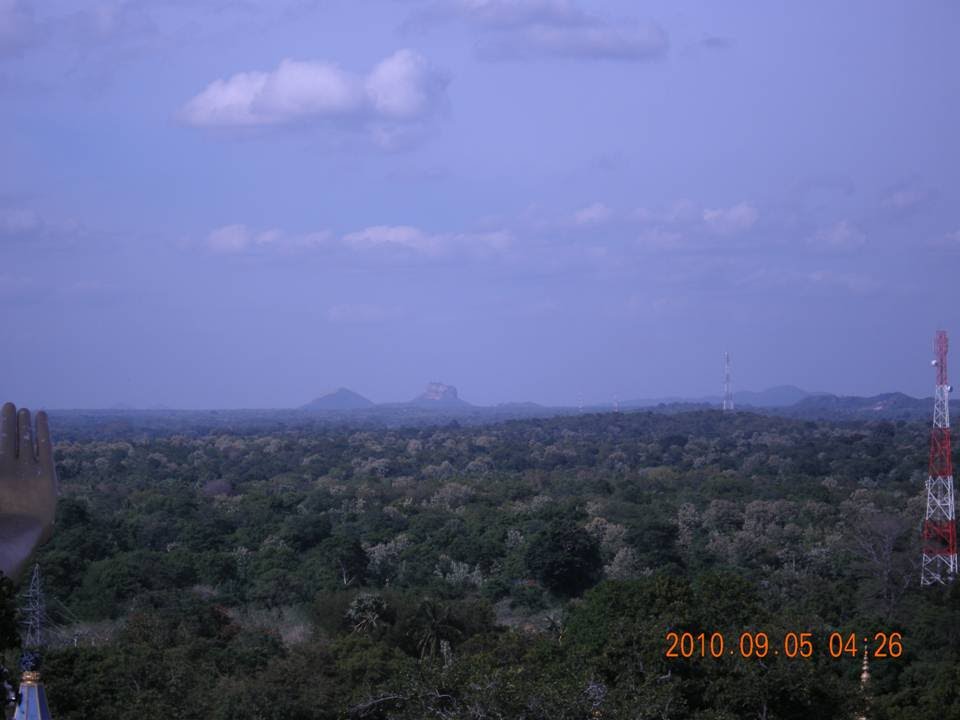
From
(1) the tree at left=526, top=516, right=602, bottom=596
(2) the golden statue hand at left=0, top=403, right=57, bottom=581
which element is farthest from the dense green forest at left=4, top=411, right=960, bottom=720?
(2) the golden statue hand at left=0, top=403, right=57, bottom=581

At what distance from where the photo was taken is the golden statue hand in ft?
15.6

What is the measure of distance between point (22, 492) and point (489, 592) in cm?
3221

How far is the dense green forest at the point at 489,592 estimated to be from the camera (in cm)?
1791

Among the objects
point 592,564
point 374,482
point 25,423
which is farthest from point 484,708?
point 374,482

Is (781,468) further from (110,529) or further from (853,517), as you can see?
(110,529)

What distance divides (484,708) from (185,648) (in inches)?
440

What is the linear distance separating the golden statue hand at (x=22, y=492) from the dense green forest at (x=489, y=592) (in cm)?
683

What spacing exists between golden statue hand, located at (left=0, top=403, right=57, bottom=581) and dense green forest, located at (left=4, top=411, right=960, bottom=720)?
6.83 m

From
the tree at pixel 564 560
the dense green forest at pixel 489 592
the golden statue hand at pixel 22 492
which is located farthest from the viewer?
the tree at pixel 564 560

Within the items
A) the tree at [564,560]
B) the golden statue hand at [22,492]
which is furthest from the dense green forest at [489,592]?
the golden statue hand at [22,492]

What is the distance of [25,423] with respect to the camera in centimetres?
483
